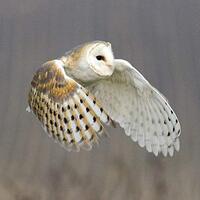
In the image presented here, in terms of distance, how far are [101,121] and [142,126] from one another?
1.67ft

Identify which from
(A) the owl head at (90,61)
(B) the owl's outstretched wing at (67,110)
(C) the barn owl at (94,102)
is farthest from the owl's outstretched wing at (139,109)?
(B) the owl's outstretched wing at (67,110)

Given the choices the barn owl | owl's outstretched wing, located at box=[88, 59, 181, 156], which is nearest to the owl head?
the barn owl

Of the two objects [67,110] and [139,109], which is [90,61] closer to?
[67,110]

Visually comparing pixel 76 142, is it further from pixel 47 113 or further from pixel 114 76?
pixel 114 76

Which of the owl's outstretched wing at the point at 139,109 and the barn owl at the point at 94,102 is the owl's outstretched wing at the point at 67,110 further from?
the owl's outstretched wing at the point at 139,109

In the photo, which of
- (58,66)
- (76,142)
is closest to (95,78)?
(58,66)

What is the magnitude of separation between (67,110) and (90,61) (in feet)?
0.73

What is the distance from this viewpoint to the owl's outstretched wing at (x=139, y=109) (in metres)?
2.16

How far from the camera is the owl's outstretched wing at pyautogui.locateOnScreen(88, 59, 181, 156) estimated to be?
216cm

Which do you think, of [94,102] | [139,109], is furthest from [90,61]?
[139,109]

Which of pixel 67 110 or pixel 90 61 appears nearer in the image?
pixel 67 110

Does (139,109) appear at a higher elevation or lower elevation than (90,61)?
lower

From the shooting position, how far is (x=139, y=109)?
223 centimetres

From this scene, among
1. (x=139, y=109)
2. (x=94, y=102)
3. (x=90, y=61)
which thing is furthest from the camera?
(x=139, y=109)
